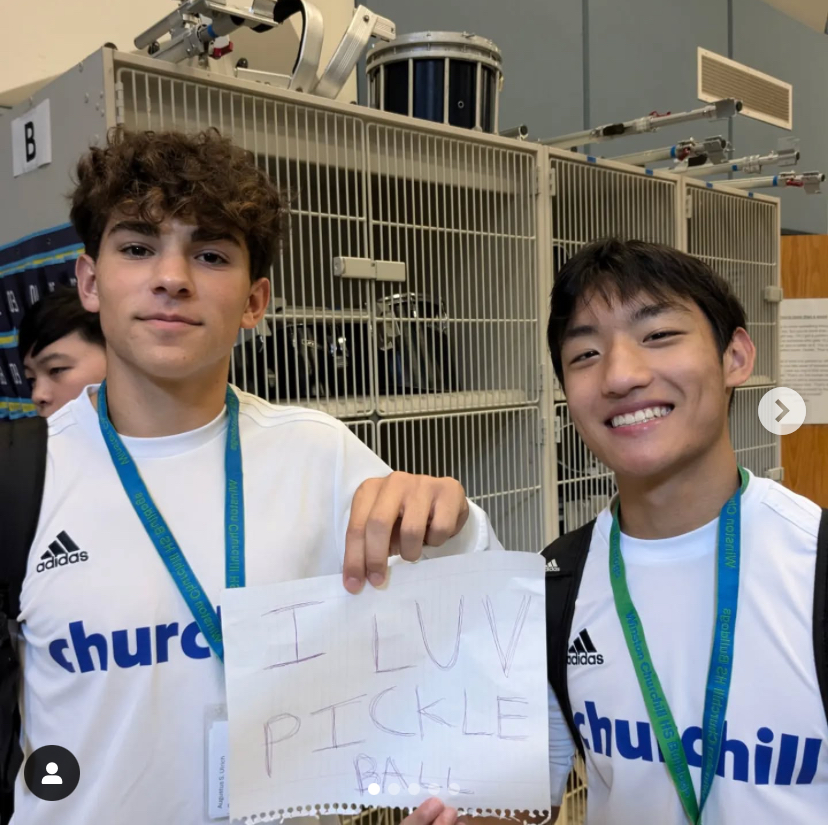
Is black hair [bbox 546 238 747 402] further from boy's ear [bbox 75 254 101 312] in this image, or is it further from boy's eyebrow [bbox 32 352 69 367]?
boy's eyebrow [bbox 32 352 69 367]

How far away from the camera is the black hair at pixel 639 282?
36.6 inches

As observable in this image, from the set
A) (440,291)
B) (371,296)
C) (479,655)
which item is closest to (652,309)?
(479,655)

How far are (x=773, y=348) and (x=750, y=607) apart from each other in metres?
2.10

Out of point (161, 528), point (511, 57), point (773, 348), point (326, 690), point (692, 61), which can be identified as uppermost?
point (692, 61)

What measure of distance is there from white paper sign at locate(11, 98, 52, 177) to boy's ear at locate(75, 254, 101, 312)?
0.55m

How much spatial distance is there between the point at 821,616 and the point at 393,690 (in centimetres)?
45

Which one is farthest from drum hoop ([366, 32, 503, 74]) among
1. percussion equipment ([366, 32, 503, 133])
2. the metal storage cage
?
the metal storage cage

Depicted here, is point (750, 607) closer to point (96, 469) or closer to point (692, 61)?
point (96, 469)

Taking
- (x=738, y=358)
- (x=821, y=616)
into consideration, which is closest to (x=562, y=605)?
(x=821, y=616)

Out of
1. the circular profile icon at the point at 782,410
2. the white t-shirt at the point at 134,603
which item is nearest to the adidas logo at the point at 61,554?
the white t-shirt at the point at 134,603

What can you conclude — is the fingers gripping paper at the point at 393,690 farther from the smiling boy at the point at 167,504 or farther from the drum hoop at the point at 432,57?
the drum hoop at the point at 432,57

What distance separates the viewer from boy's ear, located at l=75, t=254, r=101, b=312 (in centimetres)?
86

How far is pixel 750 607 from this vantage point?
809 mm

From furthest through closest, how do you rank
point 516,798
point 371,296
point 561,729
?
1. point 371,296
2. point 561,729
3. point 516,798
